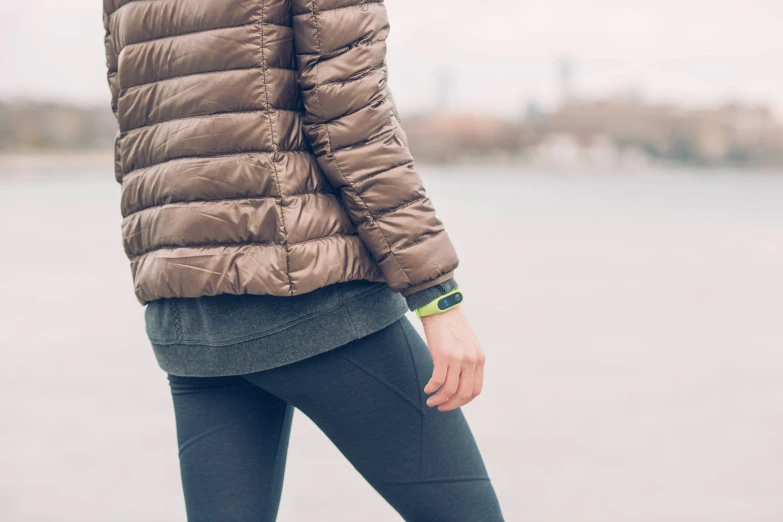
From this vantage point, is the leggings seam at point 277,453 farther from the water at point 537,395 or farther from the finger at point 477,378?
the water at point 537,395

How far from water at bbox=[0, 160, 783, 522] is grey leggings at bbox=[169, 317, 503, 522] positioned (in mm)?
1127

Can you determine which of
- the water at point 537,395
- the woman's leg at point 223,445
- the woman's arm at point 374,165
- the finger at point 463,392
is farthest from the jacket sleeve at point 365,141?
the water at point 537,395

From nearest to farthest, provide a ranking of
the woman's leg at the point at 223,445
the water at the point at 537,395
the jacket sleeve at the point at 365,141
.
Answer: the jacket sleeve at the point at 365,141, the woman's leg at the point at 223,445, the water at the point at 537,395

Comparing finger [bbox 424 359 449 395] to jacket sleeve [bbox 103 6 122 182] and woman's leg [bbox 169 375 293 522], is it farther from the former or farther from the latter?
jacket sleeve [bbox 103 6 122 182]

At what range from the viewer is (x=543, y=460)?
244 cm

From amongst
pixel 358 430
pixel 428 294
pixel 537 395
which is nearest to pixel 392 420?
pixel 358 430

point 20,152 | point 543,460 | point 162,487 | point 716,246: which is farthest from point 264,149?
point 20,152

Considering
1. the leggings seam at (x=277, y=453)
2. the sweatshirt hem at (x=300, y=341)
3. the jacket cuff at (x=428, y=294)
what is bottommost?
the leggings seam at (x=277, y=453)

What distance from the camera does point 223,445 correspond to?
3.35 feet

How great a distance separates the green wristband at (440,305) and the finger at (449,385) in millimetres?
62

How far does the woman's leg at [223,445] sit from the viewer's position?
1.02 m

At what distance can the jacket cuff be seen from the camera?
0.94 metres

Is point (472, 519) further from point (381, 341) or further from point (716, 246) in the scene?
point (716, 246)

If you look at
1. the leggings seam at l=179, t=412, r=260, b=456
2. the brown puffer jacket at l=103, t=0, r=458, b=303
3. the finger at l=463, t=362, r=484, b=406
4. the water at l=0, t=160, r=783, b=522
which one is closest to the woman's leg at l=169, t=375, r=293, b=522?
the leggings seam at l=179, t=412, r=260, b=456
